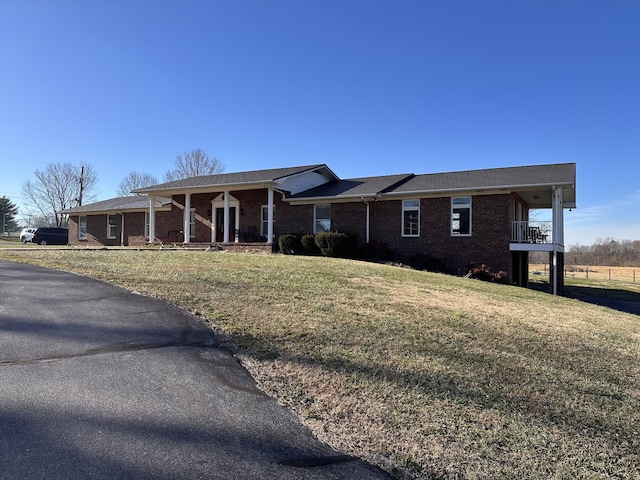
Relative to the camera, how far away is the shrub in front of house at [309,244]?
19.6 meters

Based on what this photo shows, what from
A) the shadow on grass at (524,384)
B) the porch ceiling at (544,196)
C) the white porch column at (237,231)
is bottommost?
the shadow on grass at (524,384)

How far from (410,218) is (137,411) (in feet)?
55.0

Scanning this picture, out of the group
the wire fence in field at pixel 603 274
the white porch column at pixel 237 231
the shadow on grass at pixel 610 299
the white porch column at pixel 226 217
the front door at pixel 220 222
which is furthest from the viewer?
the wire fence in field at pixel 603 274

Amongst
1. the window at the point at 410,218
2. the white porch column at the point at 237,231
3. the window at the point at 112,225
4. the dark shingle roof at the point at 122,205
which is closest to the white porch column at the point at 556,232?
the window at the point at 410,218

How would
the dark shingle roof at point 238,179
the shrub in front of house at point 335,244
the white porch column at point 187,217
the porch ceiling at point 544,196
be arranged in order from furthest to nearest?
1. the white porch column at point 187,217
2. the dark shingle roof at point 238,179
3. the shrub in front of house at point 335,244
4. the porch ceiling at point 544,196

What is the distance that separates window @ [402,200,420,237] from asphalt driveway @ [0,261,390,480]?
14.3 meters

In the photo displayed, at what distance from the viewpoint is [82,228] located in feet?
105

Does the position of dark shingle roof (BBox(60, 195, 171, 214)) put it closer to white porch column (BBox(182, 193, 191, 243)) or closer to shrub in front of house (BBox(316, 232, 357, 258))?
white porch column (BBox(182, 193, 191, 243))

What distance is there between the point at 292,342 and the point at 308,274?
20.1ft

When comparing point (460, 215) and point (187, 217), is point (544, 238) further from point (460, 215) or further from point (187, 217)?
point (187, 217)

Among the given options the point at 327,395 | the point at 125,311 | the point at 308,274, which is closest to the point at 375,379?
the point at 327,395

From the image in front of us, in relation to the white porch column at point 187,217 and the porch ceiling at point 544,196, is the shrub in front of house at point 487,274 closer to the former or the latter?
the porch ceiling at point 544,196

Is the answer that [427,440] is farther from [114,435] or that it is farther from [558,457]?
[114,435]

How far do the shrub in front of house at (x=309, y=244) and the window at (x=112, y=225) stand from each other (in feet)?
54.1
